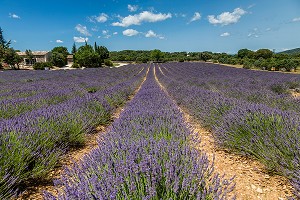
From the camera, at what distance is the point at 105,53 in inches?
2266

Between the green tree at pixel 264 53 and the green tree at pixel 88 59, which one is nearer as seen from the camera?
the green tree at pixel 88 59

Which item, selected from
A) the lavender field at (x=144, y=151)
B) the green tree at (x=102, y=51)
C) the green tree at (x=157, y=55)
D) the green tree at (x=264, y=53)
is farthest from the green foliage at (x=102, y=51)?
the lavender field at (x=144, y=151)

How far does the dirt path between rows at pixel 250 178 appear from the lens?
198 cm

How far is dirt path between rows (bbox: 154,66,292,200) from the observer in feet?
6.50

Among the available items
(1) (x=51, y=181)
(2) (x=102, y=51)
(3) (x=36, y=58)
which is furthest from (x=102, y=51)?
(1) (x=51, y=181)

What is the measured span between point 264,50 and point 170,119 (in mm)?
56782

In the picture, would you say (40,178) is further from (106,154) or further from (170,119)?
(170,119)

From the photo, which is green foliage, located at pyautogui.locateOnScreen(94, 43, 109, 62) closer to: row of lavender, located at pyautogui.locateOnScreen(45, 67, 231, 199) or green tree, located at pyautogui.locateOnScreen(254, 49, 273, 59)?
green tree, located at pyautogui.locateOnScreen(254, 49, 273, 59)

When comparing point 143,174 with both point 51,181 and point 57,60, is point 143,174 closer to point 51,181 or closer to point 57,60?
point 51,181

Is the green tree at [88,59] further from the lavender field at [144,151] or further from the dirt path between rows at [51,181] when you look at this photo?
the dirt path between rows at [51,181]

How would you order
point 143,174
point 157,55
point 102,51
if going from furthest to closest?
1. point 157,55
2. point 102,51
3. point 143,174

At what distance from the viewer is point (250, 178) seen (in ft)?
7.54

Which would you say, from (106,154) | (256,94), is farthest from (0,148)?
(256,94)

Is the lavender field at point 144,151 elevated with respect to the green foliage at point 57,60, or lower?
lower
